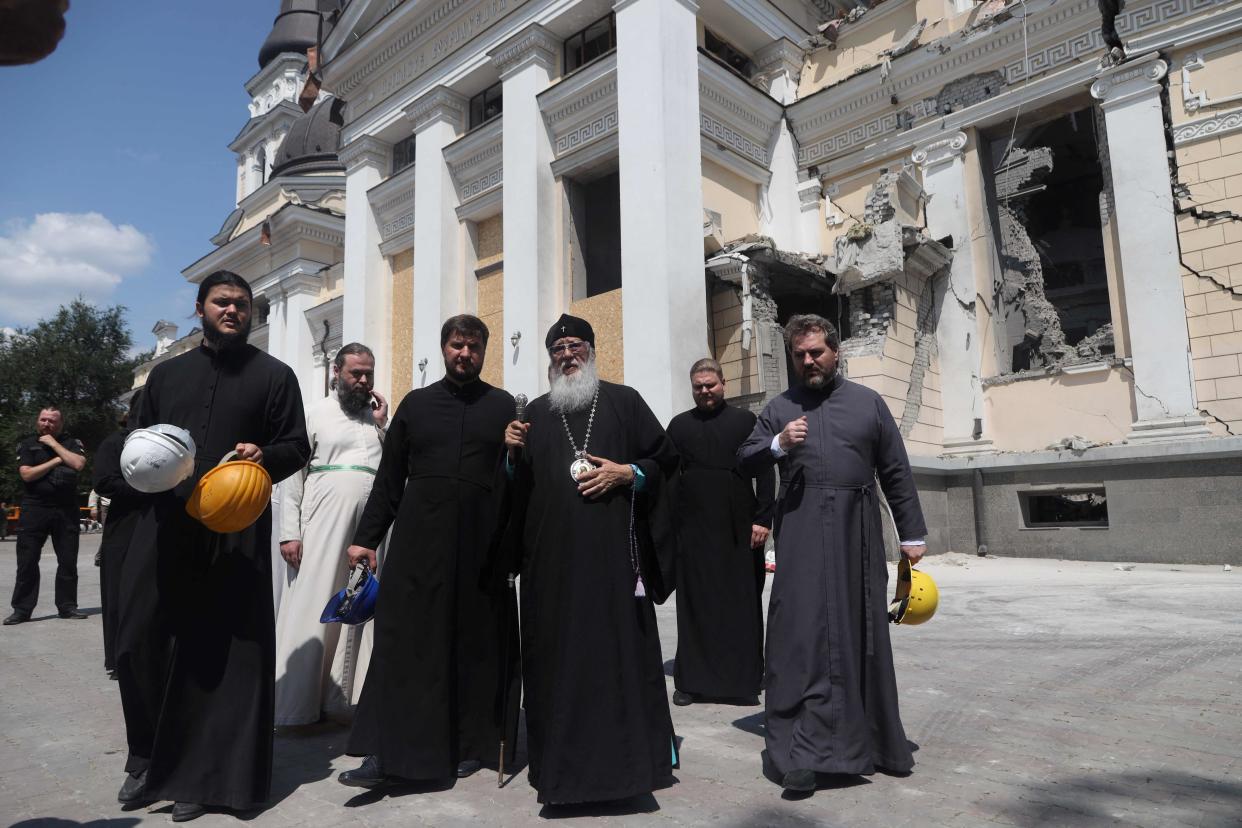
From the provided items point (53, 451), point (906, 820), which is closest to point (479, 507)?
point (906, 820)

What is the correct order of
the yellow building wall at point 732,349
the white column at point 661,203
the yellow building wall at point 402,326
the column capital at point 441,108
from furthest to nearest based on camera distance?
the yellow building wall at point 402,326, the column capital at point 441,108, the yellow building wall at point 732,349, the white column at point 661,203

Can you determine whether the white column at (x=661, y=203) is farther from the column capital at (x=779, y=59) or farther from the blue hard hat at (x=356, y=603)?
the blue hard hat at (x=356, y=603)

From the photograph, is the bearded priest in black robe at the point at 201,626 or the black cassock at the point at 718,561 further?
the black cassock at the point at 718,561

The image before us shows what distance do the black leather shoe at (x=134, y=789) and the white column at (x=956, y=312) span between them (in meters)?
11.8

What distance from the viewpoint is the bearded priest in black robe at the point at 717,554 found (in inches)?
189

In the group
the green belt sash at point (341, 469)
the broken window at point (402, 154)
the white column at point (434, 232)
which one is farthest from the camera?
the broken window at point (402, 154)

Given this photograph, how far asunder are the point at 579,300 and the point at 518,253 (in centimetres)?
144

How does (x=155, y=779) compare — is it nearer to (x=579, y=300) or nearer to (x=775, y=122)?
(x=579, y=300)

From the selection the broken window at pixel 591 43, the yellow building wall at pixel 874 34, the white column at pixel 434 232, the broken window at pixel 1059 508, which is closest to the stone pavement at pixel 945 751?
the broken window at pixel 1059 508

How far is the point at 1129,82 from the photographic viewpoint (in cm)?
1128

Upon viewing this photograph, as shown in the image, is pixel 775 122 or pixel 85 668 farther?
pixel 775 122

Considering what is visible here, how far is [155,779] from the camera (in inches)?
121

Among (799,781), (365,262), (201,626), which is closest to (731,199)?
(365,262)

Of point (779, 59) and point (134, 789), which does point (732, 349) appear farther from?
point (134, 789)
